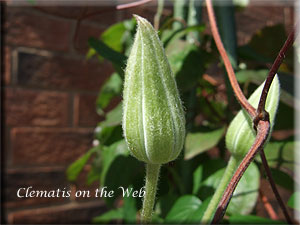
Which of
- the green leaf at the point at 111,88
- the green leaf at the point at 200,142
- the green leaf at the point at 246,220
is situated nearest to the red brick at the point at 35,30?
the green leaf at the point at 111,88

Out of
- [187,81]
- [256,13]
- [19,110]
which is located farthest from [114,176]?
[256,13]

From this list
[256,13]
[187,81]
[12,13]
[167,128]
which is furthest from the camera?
[256,13]

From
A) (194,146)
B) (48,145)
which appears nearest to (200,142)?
(194,146)

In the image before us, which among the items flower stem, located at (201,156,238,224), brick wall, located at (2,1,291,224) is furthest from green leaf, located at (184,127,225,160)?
brick wall, located at (2,1,291,224)

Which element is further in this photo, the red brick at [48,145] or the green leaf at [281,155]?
the red brick at [48,145]

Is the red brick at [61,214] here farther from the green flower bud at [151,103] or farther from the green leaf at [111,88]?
the green flower bud at [151,103]

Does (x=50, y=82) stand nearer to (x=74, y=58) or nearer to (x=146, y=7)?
(x=74, y=58)

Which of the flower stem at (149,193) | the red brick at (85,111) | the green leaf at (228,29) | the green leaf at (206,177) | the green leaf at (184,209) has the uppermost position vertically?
the green leaf at (228,29)

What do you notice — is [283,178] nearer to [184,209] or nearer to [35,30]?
[184,209]
